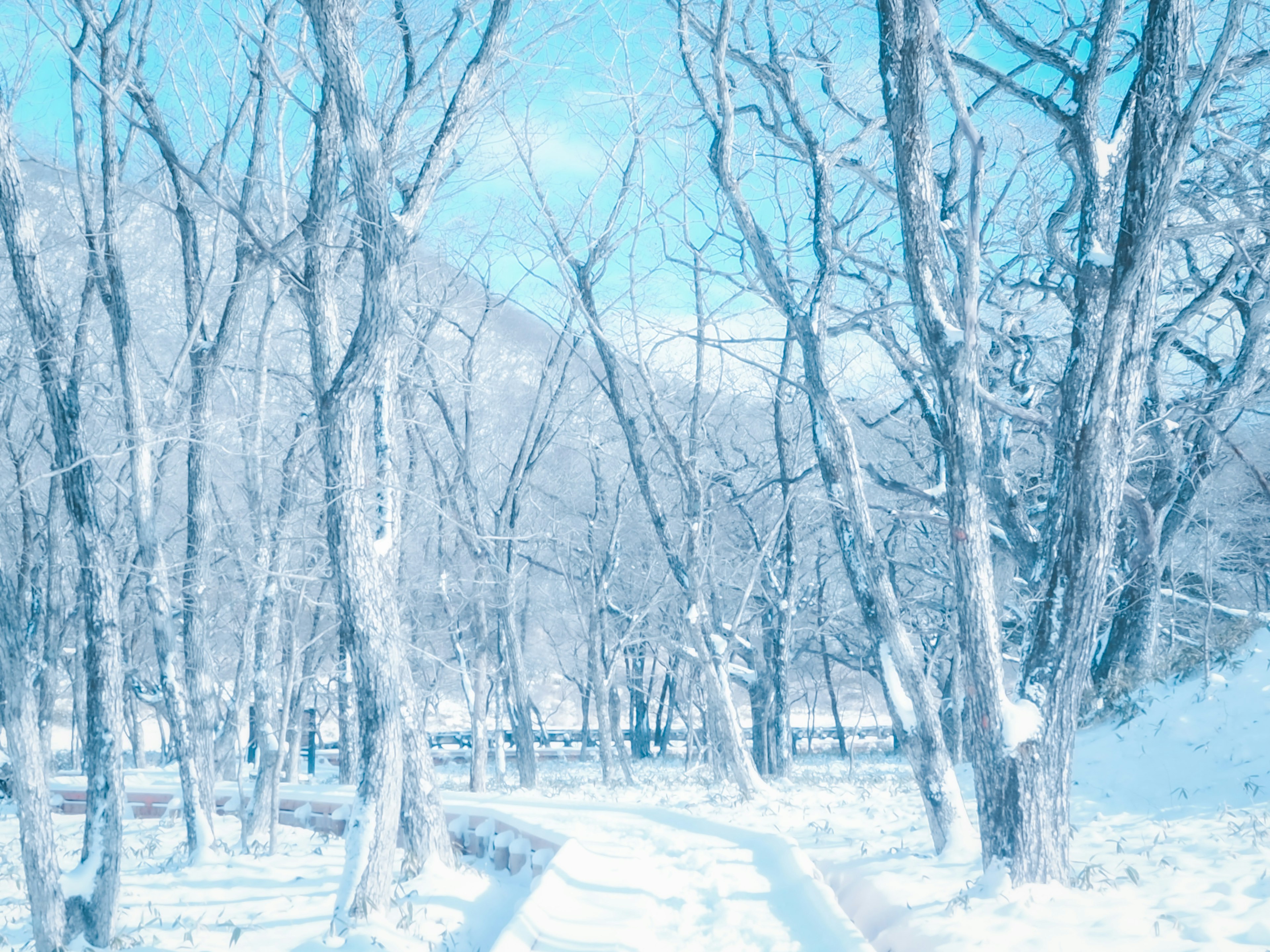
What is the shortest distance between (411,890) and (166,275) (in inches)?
445

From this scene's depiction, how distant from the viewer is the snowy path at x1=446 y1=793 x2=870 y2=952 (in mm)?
5668

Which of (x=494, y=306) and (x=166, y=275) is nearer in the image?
(x=166, y=275)

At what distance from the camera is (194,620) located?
11.4 m

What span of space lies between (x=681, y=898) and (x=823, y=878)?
1463 mm

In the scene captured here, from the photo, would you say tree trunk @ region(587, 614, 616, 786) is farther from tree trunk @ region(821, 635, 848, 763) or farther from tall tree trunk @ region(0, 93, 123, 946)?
tall tree trunk @ region(0, 93, 123, 946)

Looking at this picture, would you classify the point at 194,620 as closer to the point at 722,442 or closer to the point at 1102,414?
the point at 1102,414

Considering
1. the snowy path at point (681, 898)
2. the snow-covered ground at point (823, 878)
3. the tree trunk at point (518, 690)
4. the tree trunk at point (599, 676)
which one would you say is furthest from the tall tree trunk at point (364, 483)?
the tree trunk at point (599, 676)

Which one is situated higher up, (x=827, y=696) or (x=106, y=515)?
(x=106, y=515)

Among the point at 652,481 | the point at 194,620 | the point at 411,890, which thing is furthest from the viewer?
the point at 652,481

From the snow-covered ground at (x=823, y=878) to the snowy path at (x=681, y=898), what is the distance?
24 millimetres

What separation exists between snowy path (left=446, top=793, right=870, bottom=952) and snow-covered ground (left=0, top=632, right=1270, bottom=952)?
2 cm

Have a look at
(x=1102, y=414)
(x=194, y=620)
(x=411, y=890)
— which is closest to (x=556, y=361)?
(x=194, y=620)

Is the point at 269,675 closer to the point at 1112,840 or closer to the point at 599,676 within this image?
the point at 599,676

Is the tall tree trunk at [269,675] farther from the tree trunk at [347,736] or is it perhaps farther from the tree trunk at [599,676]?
the tree trunk at [599,676]
